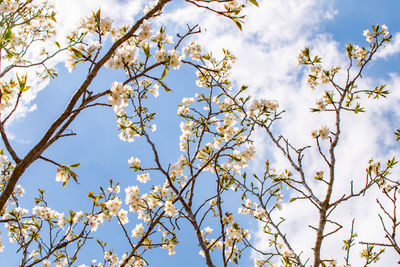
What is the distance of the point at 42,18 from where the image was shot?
23.7 feet

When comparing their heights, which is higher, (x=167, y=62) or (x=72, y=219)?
(x=167, y=62)

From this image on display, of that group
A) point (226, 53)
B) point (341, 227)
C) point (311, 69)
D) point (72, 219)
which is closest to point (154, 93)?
point (226, 53)

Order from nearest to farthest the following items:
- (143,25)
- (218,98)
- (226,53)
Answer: (143,25)
(218,98)
(226,53)

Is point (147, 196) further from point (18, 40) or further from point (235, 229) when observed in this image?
point (18, 40)

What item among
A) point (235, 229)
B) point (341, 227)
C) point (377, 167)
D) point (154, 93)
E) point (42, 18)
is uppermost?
point (42, 18)

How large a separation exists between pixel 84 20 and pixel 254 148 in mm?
3048

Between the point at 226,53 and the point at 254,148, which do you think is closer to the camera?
the point at 254,148

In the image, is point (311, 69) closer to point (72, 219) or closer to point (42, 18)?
point (72, 219)

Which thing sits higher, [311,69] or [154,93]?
[311,69]

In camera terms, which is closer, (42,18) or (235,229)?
(235,229)

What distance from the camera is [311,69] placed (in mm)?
5867

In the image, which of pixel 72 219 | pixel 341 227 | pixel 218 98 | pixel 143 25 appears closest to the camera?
pixel 143 25

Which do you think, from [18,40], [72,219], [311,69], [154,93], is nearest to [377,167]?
[311,69]

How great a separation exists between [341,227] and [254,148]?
6.39ft
